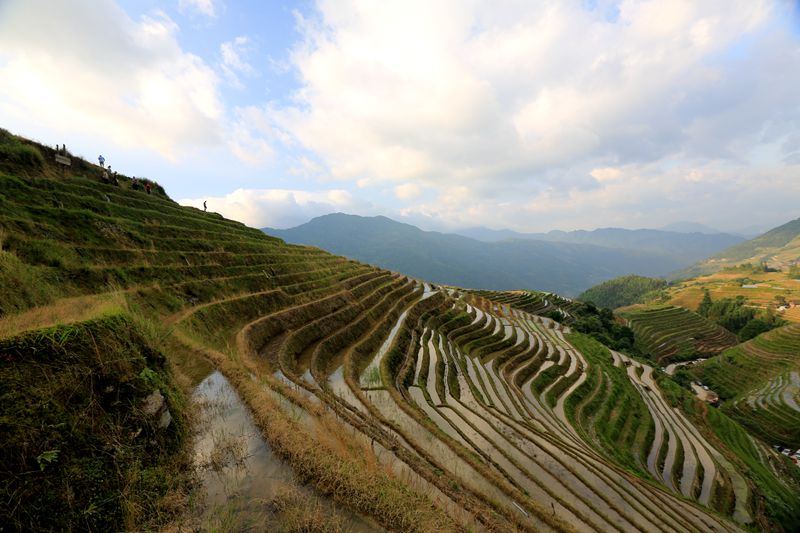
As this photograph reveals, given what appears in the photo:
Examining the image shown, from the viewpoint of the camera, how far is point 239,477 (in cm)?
655

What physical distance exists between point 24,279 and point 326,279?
953 inches

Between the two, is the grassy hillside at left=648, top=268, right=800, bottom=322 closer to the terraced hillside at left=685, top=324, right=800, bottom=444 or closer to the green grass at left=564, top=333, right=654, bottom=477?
the terraced hillside at left=685, top=324, right=800, bottom=444

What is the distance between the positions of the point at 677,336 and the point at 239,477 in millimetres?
125802

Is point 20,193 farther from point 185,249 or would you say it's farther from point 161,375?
point 161,375

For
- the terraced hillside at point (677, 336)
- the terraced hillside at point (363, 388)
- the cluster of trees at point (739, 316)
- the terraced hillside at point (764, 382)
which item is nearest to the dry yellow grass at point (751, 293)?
the cluster of trees at point (739, 316)

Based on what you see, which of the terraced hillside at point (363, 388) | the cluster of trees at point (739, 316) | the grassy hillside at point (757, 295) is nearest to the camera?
the terraced hillside at point (363, 388)

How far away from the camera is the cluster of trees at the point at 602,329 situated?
6511 cm

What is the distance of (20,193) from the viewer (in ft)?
59.1

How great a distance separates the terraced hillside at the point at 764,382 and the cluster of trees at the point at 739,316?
1690 cm

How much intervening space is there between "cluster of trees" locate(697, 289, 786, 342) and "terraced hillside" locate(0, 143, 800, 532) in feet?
257

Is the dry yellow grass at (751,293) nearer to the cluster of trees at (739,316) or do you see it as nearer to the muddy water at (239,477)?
the cluster of trees at (739,316)

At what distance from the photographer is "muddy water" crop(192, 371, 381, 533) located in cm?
546

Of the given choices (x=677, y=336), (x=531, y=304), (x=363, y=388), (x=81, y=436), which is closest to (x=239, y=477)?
(x=81, y=436)

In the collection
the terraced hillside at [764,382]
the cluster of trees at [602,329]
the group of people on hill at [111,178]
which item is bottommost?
the terraced hillside at [764,382]
